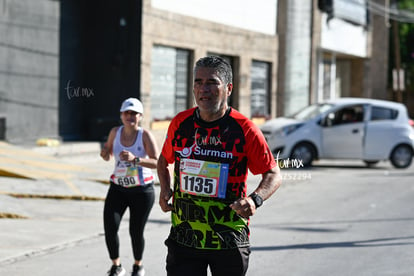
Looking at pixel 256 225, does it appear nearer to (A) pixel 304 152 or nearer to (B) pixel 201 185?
(B) pixel 201 185

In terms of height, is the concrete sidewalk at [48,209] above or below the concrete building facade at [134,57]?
below

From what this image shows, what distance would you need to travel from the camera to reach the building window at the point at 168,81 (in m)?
19.6

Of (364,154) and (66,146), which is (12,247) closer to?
(66,146)

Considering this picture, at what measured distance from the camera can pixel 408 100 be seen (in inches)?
2053

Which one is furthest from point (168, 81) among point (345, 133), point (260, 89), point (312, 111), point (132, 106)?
point (132, 106)

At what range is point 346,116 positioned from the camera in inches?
739

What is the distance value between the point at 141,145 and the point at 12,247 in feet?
7.54

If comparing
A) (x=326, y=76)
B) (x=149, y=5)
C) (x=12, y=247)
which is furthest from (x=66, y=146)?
(x=326, y=76)

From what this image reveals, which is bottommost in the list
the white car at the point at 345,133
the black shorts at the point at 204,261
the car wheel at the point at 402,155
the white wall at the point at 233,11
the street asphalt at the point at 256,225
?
the street asphalt at the point at 256,225

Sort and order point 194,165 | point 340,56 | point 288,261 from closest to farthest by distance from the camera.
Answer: point 194,165
point 288,261
point 340,56

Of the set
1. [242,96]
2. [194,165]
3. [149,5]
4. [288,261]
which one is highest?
[149,5]

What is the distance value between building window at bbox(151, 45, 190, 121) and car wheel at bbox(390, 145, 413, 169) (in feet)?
20.5

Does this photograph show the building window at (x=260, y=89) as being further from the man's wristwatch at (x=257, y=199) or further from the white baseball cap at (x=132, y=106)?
the man's wristwatch at (x=257, y=199)

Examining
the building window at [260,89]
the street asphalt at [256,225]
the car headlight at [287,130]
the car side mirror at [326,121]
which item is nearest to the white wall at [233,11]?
the building window at [260,89]
